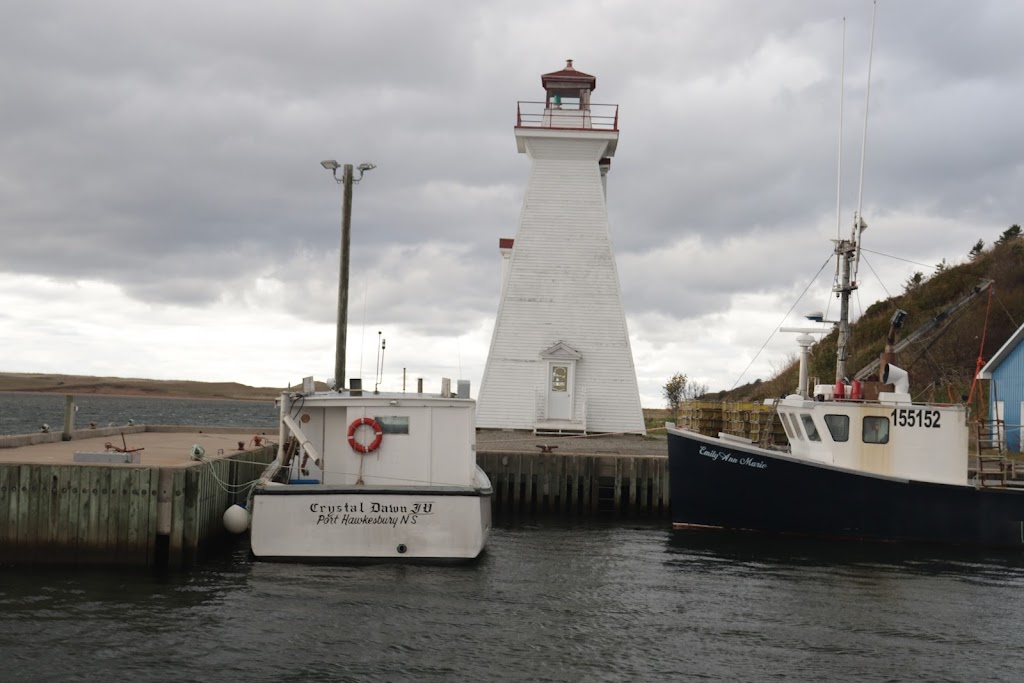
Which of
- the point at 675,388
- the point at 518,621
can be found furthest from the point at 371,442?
the point at 675,388

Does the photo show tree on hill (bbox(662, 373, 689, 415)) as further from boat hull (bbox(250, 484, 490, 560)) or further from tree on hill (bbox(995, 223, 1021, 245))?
boat hull (bbox(250, 484, 490, 560))

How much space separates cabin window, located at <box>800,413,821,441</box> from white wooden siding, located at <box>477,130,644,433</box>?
37.4ft

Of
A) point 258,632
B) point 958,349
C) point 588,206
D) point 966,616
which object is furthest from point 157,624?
point 958,349

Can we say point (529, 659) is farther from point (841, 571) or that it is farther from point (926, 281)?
point (926, 281)

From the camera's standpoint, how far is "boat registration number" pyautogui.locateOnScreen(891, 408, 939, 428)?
2089 cm

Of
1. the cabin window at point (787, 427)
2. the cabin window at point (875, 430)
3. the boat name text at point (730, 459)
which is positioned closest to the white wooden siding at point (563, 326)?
the cabin window at point (787, 427)

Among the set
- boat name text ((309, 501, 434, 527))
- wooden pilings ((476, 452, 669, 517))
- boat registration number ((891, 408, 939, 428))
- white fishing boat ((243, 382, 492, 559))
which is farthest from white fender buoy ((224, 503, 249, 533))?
boat registration number ((891, 408, 939, 428))

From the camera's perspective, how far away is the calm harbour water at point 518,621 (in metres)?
11.8

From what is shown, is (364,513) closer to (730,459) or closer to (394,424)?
(394,424)

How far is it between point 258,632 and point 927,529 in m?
14.5

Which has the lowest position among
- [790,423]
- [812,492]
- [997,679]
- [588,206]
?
[997,679]

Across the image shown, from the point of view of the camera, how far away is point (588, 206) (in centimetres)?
3334

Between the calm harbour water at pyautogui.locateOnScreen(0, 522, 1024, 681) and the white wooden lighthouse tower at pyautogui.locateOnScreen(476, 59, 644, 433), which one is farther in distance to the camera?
the white wooden lighthouse tower at pyautogui.locateOnScreen(476, 59, 644, 433)

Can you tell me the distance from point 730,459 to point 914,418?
3856mm
